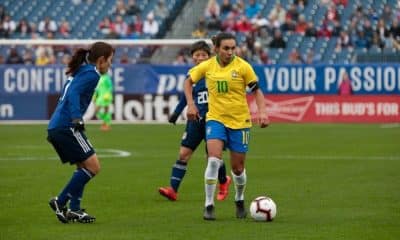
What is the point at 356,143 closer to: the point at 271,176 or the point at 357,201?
the point at 271,176

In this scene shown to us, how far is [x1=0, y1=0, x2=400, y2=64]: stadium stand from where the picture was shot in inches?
1563

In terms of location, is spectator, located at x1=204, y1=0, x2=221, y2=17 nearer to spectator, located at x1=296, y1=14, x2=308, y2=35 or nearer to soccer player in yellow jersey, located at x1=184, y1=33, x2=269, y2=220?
spectator, located at x1=296, y1=14, x2=308, y2=35

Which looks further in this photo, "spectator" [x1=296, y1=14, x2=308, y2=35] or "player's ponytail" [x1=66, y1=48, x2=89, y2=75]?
"spectator" [x1=296, y1=14, x2=308, y2=35]

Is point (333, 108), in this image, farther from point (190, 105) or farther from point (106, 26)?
point (190, 105)

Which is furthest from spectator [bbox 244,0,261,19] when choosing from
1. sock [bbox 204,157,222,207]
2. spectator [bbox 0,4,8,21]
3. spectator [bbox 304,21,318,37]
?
sock [bbox 204,157,222,207]

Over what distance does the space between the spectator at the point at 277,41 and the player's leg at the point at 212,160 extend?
89.0 ft

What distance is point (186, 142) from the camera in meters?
16.3

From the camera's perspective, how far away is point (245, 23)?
4172 cm

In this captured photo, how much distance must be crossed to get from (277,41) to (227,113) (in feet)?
89.3

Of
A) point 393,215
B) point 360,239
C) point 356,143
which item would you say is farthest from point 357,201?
point 356,143

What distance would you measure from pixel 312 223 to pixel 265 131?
19.8m

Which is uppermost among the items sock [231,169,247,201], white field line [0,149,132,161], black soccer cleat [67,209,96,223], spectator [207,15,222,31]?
spectator [207,15,222,31]

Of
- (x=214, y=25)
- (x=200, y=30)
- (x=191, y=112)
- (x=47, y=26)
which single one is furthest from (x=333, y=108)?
(x=191, y=112)

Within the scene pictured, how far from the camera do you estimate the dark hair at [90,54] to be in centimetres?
1302
